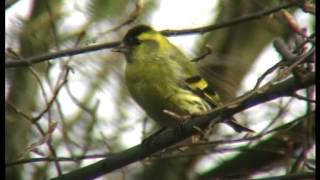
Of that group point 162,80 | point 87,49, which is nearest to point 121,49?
point 162,80

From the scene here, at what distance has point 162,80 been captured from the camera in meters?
4.43

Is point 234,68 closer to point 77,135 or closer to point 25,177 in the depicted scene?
point 77,135

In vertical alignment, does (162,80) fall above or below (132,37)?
below

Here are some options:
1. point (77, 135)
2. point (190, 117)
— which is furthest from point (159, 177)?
point (190, 117)

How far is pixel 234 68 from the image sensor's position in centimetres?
587

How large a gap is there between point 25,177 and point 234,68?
1.77 m

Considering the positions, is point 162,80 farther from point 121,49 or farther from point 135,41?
point 135,41

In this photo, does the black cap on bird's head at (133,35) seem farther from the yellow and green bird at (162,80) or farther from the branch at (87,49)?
the branch at (87,49)

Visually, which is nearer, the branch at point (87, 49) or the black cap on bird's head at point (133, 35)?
the branch at point (87, 49)

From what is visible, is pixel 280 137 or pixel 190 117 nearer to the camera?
pixel 190 117

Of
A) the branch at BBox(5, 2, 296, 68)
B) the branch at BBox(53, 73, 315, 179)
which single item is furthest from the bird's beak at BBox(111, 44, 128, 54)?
the branch at BBox(53, 73, 315, 179)

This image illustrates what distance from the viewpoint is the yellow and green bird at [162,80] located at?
169 inches

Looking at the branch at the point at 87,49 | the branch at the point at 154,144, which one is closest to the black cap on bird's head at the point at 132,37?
the branch at the point at 87,49

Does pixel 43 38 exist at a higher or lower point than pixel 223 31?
lower
